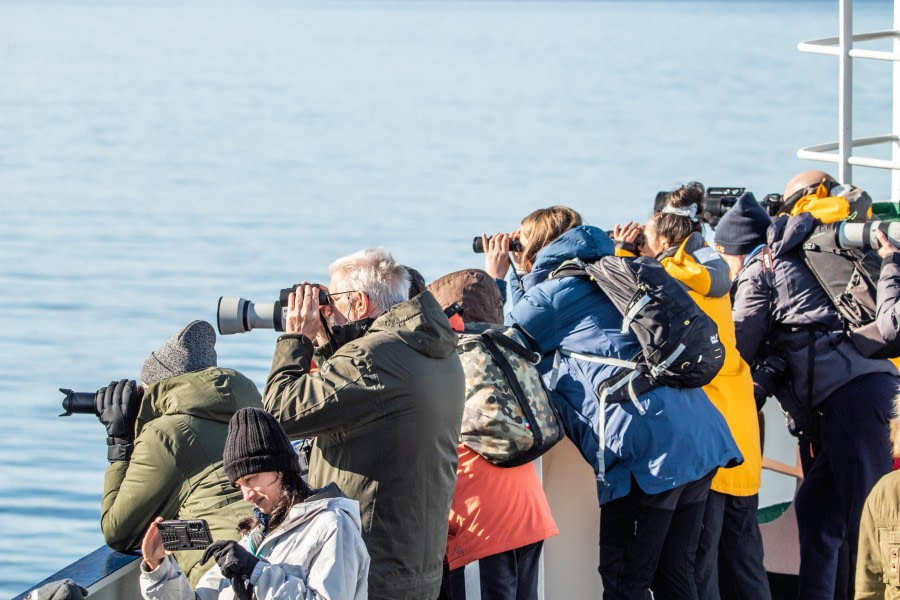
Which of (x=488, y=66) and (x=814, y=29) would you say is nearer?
(x=488, y=66)

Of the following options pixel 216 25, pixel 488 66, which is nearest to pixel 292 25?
pixel 216 25

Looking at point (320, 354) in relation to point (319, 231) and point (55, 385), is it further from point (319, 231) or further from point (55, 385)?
point (319, 231)

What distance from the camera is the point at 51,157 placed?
30125mm

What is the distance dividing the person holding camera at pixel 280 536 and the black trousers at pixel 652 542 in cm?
135

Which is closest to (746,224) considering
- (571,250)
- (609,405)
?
(571,250)

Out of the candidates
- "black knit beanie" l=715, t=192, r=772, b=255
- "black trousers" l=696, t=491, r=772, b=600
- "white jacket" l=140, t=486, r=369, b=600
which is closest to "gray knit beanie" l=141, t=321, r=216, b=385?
"white jacket" l=140, t=486, r=369, b=600

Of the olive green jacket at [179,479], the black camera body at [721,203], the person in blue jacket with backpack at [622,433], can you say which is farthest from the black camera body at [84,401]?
the black camera body at [721,203]

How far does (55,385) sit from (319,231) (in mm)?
9496

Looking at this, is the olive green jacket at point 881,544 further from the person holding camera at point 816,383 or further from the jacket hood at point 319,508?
the person holding camera at point 816,383

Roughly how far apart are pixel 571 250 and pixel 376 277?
94 cm

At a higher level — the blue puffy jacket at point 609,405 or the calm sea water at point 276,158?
the blue puffy jacket at point 609,405

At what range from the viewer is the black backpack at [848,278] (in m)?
4.89

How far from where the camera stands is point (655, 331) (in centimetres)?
418

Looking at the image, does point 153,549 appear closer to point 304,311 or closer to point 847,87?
point 304,311
